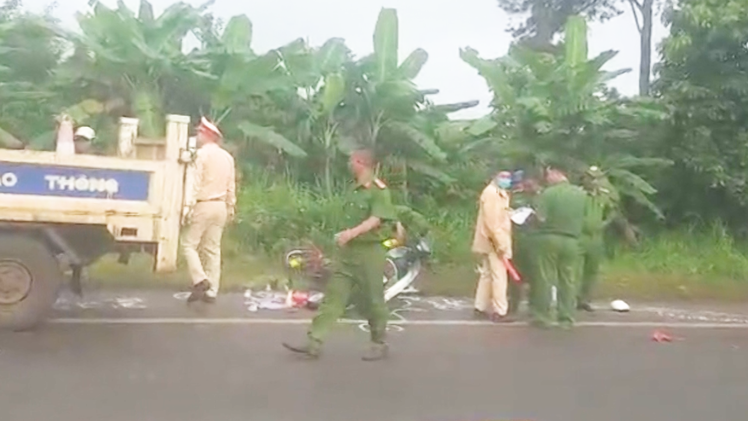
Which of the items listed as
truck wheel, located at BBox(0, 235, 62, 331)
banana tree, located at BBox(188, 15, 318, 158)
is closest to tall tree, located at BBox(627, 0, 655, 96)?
banana tree, located at BBox(188, 15, 318, 158)

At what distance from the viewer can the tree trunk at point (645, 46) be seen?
62.8 ft

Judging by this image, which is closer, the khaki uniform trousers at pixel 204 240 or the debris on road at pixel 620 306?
the khaki uniform trousers at pixel 204 240

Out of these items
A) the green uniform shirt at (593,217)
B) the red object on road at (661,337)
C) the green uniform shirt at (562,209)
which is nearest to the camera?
the red object on road at (661,337)

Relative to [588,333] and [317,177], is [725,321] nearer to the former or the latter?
[588,333]

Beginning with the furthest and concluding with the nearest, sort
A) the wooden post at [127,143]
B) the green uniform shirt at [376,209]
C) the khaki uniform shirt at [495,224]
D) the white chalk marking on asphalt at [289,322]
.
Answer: the khaki uniform shirt at [495,224] → the white chalk marking on asphalt at [289,322] → the wooden post at [127,143] → the green uniform shirt at [376,209]

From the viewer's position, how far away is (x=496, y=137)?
1705 cm

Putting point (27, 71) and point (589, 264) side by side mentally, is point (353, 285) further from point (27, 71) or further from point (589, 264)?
point (27, 71)

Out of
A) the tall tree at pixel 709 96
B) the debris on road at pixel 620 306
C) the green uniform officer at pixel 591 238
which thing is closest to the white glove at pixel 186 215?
the green uniform officer at pixel 591 238

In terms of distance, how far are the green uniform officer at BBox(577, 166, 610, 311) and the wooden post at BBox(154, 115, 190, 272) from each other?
3.93m

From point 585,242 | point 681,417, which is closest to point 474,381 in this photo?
point 681,417

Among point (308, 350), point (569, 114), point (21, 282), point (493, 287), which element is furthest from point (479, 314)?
point (569, 114)

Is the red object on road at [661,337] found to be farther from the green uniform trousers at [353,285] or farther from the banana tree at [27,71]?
the banana tree at [27,71]

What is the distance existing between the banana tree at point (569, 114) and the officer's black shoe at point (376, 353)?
7.26 metres

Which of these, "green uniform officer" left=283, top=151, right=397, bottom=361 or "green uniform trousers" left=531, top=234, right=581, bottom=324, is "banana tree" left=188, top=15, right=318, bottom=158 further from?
"green uniform officer" left=283, top=151, right=397, bottom=361
